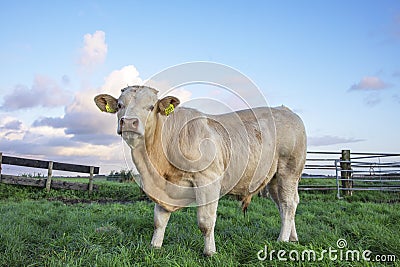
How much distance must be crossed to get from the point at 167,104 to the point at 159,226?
1.59 m

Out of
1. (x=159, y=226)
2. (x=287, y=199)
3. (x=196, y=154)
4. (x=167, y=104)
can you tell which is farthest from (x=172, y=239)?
(x=167, y=104)

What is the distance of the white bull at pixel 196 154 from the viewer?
387cm

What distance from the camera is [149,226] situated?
548 centimetres

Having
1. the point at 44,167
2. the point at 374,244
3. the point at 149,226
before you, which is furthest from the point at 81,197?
the point at 374,244

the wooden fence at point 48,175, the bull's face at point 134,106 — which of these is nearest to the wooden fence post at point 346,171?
the wooden fence at point 48,175

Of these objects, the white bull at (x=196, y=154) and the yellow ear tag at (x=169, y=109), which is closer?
the white bull at (x=196, y=154)

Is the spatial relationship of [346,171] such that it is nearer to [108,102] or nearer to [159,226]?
[159,226]

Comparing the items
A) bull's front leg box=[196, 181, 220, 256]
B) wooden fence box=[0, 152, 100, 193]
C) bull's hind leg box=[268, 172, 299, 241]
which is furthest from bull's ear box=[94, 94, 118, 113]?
wooden fence box=[0, 152, 100, 193]

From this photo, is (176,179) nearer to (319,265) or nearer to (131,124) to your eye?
(131,124)

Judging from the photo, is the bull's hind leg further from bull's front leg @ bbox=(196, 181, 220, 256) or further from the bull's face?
the bull's face

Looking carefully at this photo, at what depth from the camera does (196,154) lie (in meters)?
4.14

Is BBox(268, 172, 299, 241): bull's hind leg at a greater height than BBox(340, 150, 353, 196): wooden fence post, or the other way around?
BBox(340, 150, 353, 196): wooden fence post

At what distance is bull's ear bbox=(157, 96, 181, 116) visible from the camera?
3.94 metres

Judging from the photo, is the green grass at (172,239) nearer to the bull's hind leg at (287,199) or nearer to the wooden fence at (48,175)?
the bull's hind leg at (287,199)
